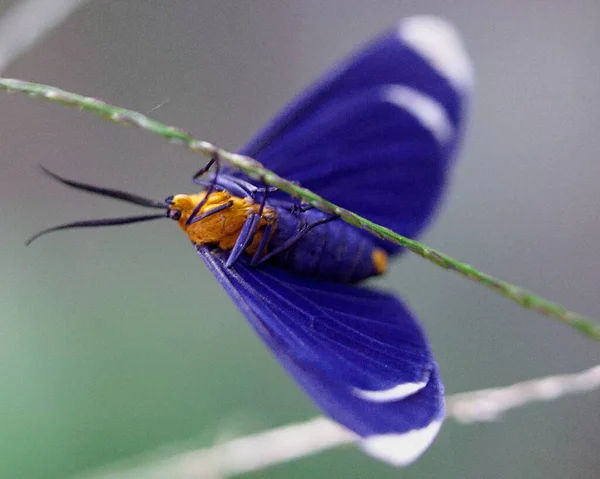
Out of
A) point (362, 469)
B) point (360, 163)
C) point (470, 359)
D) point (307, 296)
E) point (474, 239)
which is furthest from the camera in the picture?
point (474, 239)

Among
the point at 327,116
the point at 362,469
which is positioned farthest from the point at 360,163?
the point at 362,469

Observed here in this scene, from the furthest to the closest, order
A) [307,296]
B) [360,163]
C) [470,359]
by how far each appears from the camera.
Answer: [470,359] < [360,163] < [307,296]

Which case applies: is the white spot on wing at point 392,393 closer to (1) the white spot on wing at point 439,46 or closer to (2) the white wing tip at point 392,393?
(2) the white wing tip at point 392,393

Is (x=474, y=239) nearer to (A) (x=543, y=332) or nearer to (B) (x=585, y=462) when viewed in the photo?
(A) (x=543, y=332)

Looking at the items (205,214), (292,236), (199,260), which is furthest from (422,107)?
(199,260)

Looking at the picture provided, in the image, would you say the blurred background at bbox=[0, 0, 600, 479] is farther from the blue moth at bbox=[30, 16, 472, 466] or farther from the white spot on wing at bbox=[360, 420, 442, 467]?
the white spot on wing at bbox=[360, 420, 442, 467]

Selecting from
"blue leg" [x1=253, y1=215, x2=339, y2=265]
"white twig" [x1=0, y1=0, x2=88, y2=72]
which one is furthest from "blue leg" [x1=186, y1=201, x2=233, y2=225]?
"white twig" [x1=0, y1=0, x2=88, y2=72]
